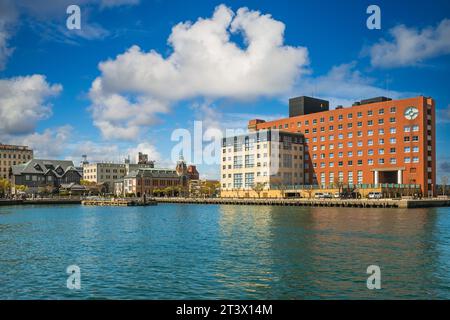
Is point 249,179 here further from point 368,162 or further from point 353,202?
point 353,202

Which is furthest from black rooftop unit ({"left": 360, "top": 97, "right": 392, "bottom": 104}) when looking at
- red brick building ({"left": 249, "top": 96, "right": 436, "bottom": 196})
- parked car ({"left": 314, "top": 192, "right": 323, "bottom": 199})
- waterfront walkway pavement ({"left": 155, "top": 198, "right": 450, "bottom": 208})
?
waterfront walkway pavement ({"left": 155, "top": 198, "right": 450, "bottom": 208})

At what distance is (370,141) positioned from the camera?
5655 inches

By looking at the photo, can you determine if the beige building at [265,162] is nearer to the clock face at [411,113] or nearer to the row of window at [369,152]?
the row of window at [369,152]

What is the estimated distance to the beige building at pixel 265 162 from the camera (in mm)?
160375

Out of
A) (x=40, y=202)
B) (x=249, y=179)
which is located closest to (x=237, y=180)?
(x=249, y=179)

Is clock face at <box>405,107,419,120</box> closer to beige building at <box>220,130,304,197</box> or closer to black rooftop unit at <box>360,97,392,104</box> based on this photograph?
black rooftop unit at <box>360,97,392,104</box>

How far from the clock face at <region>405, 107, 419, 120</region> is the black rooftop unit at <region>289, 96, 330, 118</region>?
44.0 m

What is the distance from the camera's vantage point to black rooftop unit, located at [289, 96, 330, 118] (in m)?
170

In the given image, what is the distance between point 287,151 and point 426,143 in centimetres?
4770

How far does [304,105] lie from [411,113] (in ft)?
151

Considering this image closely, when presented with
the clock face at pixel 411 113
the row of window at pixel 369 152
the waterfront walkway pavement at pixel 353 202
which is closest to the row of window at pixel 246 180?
the waterfront walkway pavement at pixel 353 202

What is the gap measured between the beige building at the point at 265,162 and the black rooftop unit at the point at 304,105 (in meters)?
11.5

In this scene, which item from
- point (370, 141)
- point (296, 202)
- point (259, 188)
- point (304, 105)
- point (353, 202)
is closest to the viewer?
point (353, 202)

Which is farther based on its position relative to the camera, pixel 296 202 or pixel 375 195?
pixel 296 202
